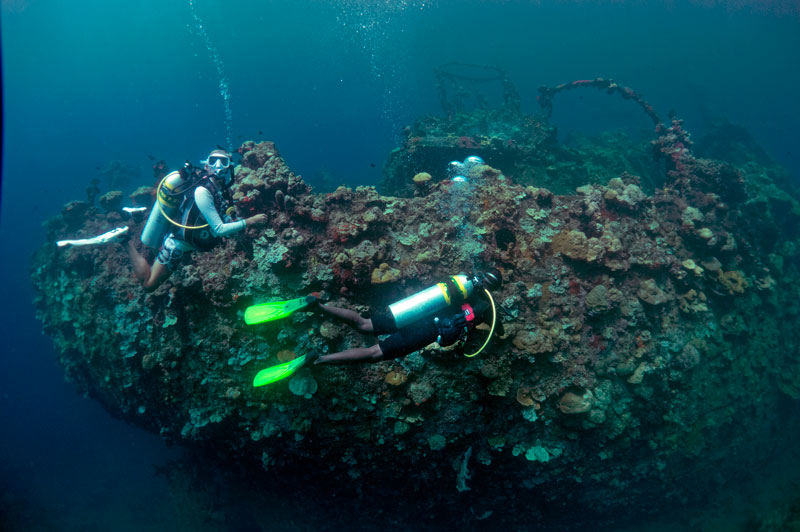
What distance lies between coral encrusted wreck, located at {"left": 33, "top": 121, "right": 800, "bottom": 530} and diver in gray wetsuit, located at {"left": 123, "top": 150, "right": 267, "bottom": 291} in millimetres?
513

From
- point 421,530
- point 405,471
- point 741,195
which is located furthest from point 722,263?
point 421,530

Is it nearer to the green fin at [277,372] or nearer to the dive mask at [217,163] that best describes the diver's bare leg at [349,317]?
the green fin at [277,372]

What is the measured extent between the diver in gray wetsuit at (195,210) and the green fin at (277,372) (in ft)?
8.54

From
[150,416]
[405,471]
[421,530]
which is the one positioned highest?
[405,471]

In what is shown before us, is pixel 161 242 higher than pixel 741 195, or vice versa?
pixel 161 242

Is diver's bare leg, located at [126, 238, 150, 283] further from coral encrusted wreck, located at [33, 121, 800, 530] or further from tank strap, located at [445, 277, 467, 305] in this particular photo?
tank strap, located at [445, 277, 467, 305]

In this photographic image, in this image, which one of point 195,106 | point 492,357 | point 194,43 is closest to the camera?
point 492,357

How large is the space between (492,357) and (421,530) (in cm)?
522

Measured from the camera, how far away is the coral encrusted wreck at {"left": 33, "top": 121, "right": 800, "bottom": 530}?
19.6ft

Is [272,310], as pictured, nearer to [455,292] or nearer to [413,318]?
[413,318]

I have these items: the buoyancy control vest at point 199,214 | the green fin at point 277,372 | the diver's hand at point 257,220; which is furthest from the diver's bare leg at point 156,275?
the green fin at point 277,372

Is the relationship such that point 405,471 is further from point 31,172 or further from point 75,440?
point 31,172

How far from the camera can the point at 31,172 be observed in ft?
227

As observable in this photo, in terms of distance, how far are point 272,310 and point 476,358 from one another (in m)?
3.69
